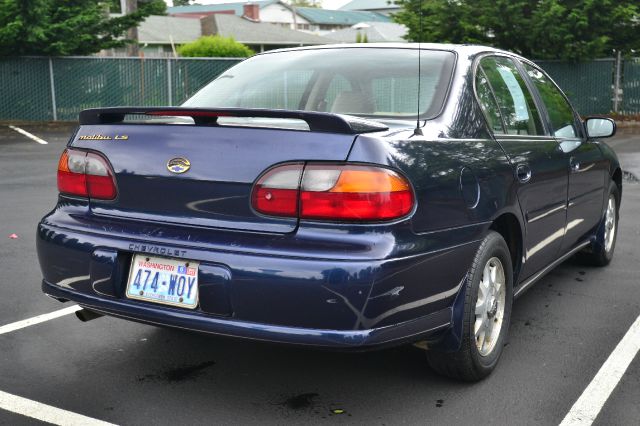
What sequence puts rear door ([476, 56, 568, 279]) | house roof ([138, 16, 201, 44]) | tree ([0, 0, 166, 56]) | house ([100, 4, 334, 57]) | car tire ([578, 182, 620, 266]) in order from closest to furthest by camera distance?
rear door ([476, 56, 568, 279])
car tire ([578, 182, 620, 266])
tree ([0, 0, 166, 56])
house roof ([138, 16, 201, 44])
house ([100, 4, 334, 57])

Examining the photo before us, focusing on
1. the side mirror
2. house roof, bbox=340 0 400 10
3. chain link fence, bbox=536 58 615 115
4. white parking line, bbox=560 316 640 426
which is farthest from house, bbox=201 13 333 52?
house roof, bbox=340 0 400 10

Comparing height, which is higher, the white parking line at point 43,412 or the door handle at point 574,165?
the door handle at point 574,165

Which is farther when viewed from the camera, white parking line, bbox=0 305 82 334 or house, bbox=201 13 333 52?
house, bbox=201 13 333 52

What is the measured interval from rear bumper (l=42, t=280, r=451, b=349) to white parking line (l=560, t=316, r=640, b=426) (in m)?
0.67

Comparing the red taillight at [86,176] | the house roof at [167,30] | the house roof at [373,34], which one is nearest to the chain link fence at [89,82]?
the red taillight at [86,176]

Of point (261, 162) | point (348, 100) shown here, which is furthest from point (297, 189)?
point (348, 100)

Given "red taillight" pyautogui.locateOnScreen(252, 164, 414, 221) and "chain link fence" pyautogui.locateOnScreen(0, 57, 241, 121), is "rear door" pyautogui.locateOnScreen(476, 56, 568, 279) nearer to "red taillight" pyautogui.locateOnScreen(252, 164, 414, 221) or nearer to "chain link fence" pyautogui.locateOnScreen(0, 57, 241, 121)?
"red taillight" pyautogui.locateOnScreen(252, 164, 414, 221)

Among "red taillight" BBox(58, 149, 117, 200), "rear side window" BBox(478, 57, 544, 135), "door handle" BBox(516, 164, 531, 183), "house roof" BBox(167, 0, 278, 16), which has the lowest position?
"door handle" BBox(516, 164, 531, 183)

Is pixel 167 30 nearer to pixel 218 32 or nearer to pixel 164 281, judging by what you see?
pixel 218 32

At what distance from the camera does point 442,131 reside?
3.57 meters

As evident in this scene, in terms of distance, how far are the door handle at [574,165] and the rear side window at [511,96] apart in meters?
0.35

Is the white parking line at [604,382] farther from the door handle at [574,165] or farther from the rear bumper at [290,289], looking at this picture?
the door handle at [574,165]

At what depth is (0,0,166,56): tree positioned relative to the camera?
19344mm

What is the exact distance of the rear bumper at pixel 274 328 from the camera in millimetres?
3051
